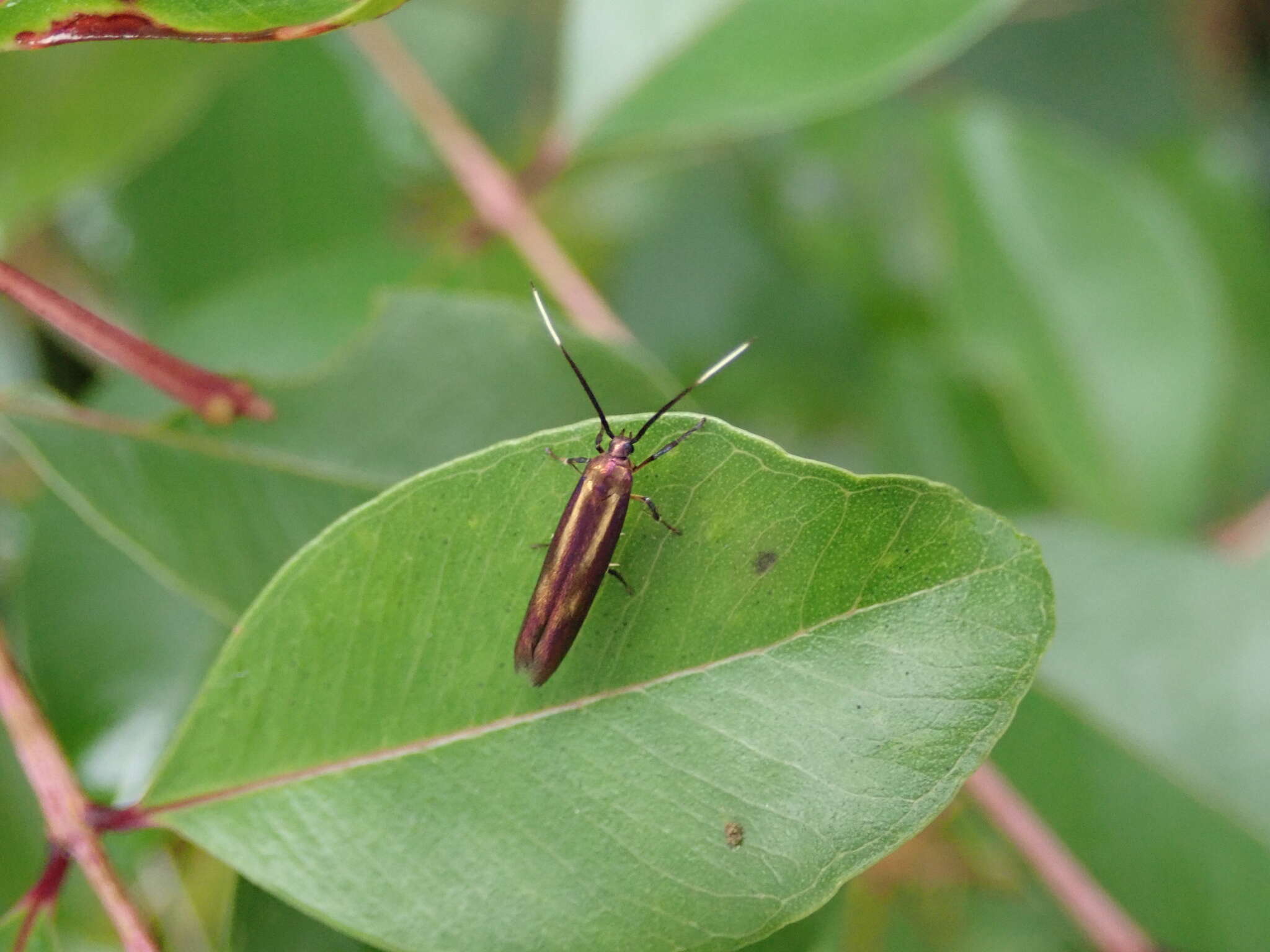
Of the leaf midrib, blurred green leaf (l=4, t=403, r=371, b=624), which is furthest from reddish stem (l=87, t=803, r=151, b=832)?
blurred green leaf (l=4, t=403, r=371, b=624)

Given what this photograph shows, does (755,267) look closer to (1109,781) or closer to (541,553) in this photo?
(1109,781)

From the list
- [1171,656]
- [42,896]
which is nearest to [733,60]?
[1171,656]

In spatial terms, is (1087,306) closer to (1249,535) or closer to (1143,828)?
(1249,535)

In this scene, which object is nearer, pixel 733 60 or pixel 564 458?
pixel 564 458

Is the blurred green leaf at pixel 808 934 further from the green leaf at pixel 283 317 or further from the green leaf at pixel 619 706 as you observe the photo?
the green leaf at pixel 283 317

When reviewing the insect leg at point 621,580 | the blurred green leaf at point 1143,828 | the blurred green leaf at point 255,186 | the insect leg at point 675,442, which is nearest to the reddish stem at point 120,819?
the insect leg at point 621,580

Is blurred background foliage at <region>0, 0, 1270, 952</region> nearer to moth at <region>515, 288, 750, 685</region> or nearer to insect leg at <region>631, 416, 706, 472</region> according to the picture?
moth at <region>515, 288, 750, 685</region>

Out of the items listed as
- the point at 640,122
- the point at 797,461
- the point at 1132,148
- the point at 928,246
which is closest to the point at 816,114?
the point at 640,122
